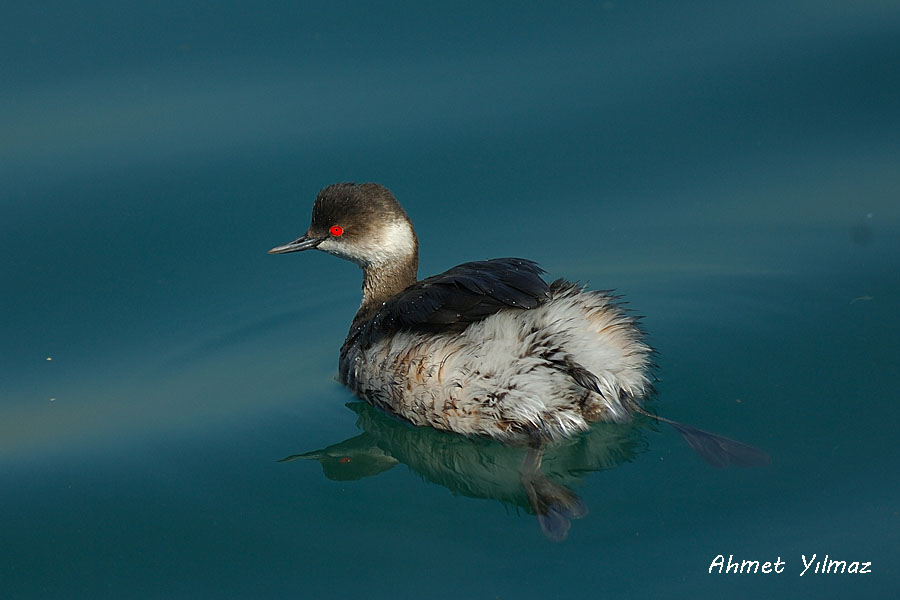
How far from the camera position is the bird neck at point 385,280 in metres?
5.45

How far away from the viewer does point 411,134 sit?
253 inches

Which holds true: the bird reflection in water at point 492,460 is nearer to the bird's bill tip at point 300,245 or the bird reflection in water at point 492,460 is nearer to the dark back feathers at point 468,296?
the dark back feathers at point 468,296

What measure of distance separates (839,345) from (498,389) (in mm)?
1542

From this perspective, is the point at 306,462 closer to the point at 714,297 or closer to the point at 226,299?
the point at 226,299

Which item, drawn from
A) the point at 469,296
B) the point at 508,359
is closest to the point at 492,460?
the point at 508,359

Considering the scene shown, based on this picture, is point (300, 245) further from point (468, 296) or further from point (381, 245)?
point (468, 296)

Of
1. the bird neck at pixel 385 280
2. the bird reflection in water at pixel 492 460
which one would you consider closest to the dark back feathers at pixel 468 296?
the bird reflection in water at pixel 492 460

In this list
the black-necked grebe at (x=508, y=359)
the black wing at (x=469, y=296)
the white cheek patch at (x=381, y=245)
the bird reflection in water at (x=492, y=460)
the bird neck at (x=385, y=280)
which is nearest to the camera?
the bird reflection in water at (x=492, y=460)

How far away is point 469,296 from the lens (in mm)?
4629

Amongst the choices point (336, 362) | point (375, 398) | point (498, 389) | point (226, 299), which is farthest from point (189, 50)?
point (498, 389)

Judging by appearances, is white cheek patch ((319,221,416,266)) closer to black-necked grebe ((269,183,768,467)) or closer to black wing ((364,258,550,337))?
black-necked grebe ((269,183,768,467))

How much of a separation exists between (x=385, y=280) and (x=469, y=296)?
0.95 metres

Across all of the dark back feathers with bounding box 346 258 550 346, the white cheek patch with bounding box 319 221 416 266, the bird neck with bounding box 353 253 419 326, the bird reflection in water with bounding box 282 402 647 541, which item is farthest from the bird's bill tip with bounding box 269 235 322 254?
the bird reflection in water with bounding box 282 402 647 541

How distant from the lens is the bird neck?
5.45m
